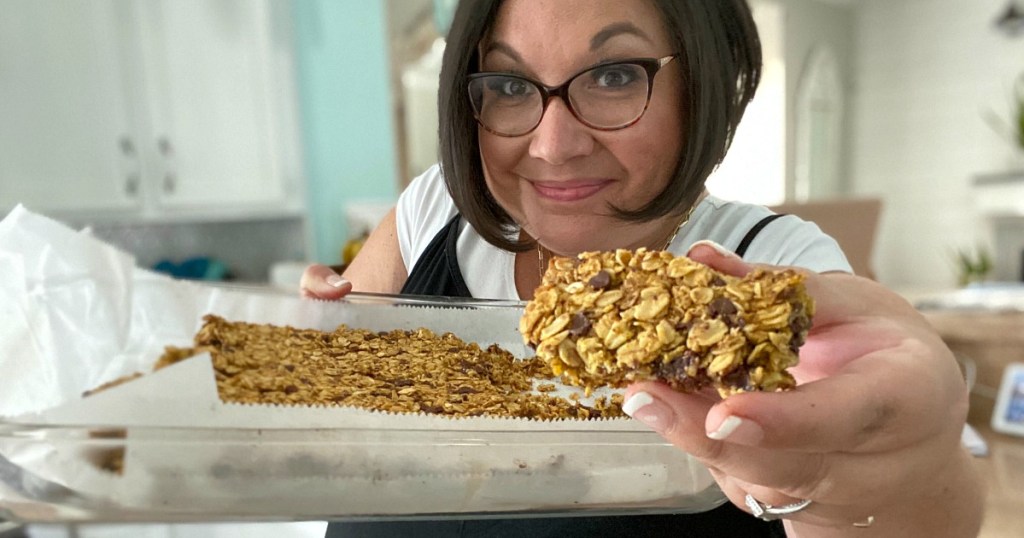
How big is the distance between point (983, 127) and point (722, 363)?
3698 millimetres

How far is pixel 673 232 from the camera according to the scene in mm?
340

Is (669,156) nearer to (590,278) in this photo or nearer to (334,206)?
(590,278)

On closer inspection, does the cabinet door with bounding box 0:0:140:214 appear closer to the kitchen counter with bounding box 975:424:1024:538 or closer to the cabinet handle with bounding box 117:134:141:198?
the cabinet handle with bounding box 117:134:141:198

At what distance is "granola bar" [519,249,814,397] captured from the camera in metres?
0.24

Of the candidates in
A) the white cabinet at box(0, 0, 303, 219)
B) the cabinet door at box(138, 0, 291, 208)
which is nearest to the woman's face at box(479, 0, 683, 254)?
the white cabinet at box(0, 0, 303, 219)

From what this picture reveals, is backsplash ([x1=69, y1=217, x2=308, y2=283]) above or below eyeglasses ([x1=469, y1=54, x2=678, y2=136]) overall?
below

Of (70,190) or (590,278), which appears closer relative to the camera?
(590,278)

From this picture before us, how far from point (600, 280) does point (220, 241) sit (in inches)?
52.1

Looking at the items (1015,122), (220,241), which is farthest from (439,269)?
(1015,122)

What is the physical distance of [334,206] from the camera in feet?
1.57

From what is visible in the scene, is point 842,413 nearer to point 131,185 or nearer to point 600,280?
point 600,280

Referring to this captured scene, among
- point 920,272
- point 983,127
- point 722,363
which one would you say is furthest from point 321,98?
point 983,127

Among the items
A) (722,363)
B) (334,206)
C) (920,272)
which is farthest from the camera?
(920,272)

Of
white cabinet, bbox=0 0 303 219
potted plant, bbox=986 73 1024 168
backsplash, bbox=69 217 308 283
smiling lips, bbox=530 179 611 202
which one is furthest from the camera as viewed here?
potted plant, bbox=986 73 1024 168
